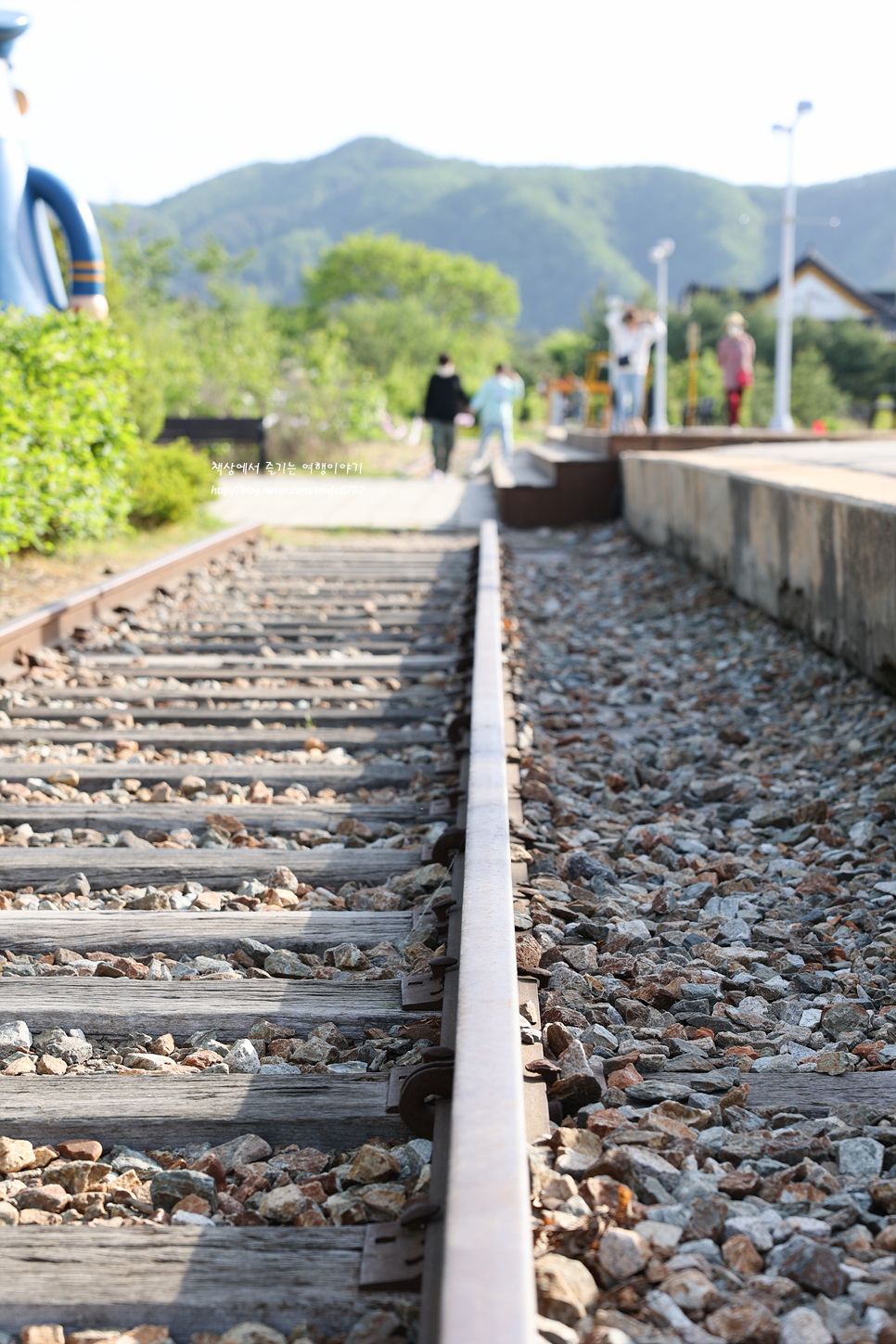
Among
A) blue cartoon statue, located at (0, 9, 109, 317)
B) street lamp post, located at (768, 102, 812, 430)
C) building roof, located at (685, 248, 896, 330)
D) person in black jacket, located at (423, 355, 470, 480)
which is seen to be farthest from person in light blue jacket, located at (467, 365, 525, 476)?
building roof, located at (685, 248, 896, 330)

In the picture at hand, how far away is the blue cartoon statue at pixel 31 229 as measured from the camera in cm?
827

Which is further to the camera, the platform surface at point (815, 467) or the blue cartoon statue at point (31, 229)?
the blue cartoon statue at point (31, 229)

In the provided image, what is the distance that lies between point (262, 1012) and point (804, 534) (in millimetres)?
3941

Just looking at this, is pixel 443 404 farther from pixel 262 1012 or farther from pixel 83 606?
pixel 262 1012

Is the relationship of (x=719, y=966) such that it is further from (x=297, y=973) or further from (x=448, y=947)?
(x=297, y=973)

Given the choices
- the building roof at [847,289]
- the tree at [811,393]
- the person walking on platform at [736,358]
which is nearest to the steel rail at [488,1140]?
the person walking on platform at [736,358]

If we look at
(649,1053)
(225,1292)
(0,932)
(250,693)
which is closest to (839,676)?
(250,693)

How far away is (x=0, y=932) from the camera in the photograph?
2748 millimetres

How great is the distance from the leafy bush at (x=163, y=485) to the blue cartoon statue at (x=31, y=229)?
75.0 inches

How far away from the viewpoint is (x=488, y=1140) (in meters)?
1.50

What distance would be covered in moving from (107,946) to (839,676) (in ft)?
10.6

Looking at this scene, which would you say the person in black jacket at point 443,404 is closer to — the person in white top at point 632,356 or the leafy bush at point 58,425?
the person in white top at point 632,356

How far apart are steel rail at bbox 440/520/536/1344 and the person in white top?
13.8 metres

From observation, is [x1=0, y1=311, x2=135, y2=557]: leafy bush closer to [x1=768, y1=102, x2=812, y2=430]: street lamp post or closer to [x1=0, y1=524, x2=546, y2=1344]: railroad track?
[x1=0, y1=524, x2=546, y2=1344]: railroad track
